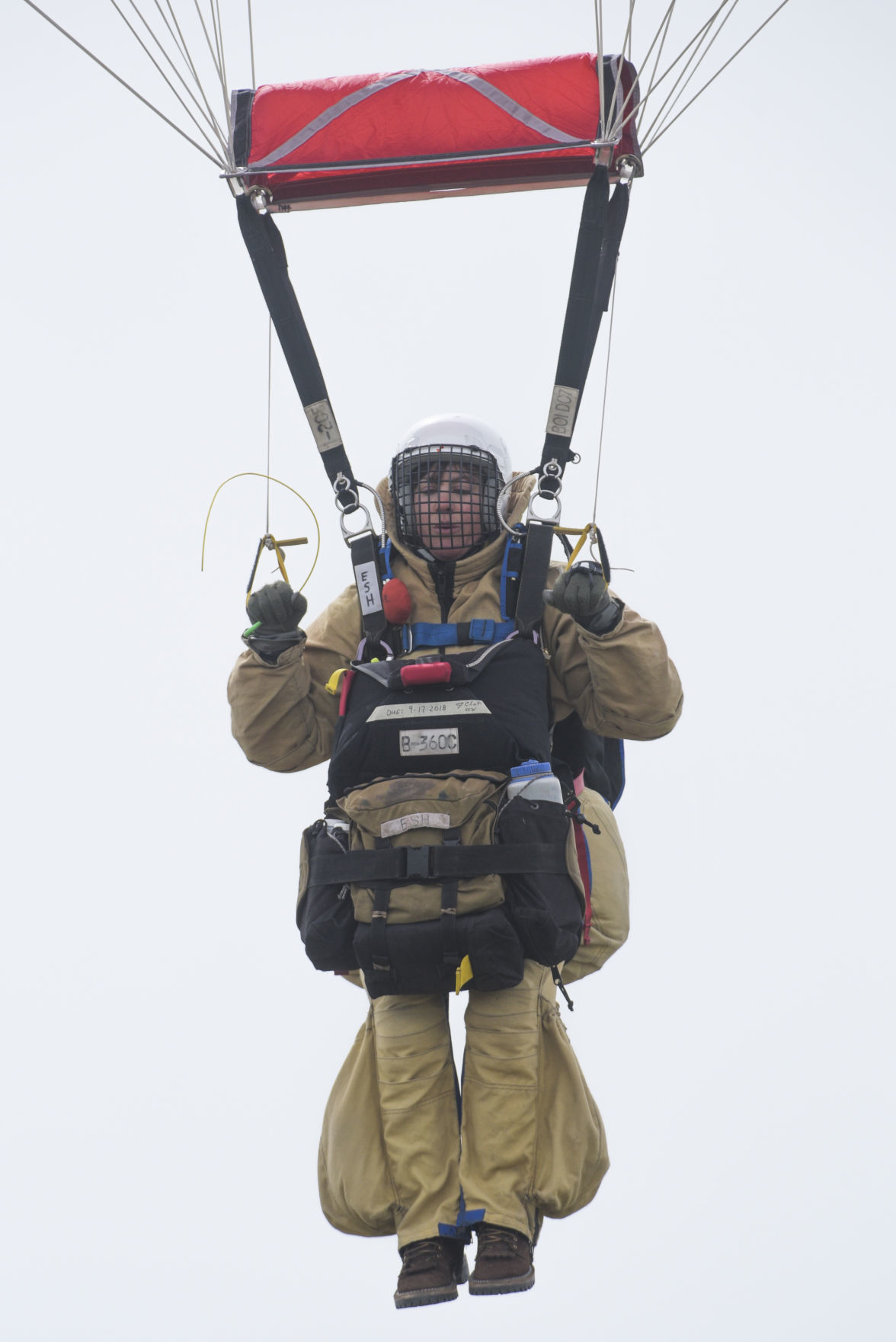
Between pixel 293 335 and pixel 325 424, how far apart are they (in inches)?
12.6

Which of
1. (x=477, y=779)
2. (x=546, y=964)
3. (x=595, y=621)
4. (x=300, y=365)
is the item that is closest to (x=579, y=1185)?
(x=546, y=964)

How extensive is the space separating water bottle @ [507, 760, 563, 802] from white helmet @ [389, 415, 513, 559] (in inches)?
33.0

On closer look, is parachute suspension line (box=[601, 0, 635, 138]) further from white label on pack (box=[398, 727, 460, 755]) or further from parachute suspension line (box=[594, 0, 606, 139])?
white label on pack (box=[398, 727, 460, 755])

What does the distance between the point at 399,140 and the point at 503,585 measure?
4.78 ft

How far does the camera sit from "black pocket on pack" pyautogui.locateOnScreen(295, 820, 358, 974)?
5031 mm

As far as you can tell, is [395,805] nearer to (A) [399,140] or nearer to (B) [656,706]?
(B) [656,706]

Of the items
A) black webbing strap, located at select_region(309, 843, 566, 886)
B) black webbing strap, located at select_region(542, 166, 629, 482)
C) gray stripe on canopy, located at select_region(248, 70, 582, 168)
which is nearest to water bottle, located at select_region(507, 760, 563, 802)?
black webbing strap, located at select_region(309, 843, 566, 886)

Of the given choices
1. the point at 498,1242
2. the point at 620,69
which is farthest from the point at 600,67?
the point at 498,1242

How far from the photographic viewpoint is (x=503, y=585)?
5426 millimetres

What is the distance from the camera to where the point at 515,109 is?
546 cm

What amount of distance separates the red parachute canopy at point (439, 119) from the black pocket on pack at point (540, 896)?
2.07 meters

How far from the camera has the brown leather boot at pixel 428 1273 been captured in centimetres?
487

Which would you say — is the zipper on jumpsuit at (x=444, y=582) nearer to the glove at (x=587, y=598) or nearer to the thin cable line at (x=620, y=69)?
the glove at (x=587, y=598)

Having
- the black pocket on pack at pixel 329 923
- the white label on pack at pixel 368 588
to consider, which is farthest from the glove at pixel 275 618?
the black pocket on pack at pixel 329 923
